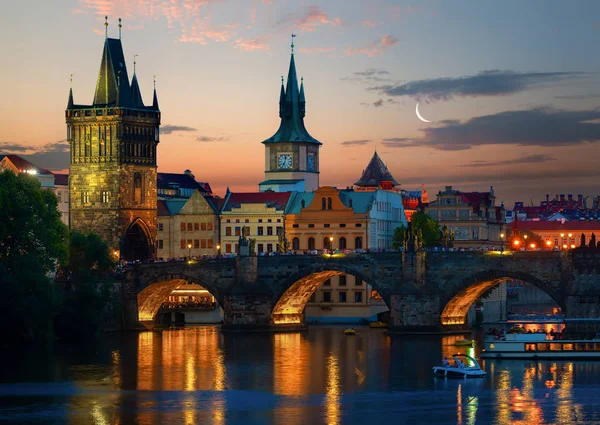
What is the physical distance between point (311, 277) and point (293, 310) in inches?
180

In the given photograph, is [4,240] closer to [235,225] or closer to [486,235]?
[235,225]

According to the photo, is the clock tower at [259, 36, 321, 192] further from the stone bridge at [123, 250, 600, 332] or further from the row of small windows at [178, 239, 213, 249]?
the stone bridge at [123, 250, 600, 332]

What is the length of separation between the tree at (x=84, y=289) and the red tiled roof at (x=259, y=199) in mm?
27477

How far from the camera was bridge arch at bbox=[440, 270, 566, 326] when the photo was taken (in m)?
110

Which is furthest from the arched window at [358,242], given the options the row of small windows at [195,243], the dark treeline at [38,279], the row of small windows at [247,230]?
the dark treeline at [38,279]

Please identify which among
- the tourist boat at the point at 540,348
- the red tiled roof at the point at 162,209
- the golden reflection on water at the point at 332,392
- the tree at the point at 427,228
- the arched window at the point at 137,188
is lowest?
the golden reflection on water at the point at 332,392

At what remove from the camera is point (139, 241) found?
14312 cm

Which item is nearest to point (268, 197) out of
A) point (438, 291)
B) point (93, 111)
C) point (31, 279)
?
point (93, 111)

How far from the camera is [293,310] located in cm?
12550

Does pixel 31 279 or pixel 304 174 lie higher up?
pixel 304 174

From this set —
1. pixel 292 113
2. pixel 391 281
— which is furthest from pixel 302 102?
pixel 391 281

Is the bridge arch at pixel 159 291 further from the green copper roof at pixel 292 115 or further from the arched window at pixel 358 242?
the green copper roof at pixel 292 115

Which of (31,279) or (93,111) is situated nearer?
(31,279)

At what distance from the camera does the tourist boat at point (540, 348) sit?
9731 centimetres
